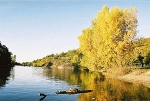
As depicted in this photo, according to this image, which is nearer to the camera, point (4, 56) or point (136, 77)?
point (136, 77)

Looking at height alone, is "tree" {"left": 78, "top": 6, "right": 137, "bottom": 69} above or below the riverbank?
above

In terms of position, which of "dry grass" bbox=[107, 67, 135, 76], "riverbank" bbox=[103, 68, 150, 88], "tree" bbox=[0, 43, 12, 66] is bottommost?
"riverbank" bbox=[103, 68, 150, 88]

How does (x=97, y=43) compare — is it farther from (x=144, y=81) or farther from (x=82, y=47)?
(x=144, y=81)

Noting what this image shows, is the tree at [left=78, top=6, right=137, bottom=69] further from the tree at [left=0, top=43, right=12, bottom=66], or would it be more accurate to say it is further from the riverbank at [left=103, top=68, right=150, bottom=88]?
the tree at [left=0, top=43, right=12, bottom=66]

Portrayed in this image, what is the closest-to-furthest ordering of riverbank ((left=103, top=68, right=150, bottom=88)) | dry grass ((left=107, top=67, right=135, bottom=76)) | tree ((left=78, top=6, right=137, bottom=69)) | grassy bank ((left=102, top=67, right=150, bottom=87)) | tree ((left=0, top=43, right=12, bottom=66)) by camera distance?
riverbank ((left=103, top=68, right=150, bottom=88)) → grassy bank ((left=102, top=67, right=150, bottom=87)) → tree ((left=78, top=6, right=137, bottom=69)) → dry grass ((left=107, top=67, right=135, bottom=76)) → tree ((left=0, top=43, right=12, bottom=66))

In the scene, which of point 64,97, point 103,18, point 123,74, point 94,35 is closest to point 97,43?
point 94,35

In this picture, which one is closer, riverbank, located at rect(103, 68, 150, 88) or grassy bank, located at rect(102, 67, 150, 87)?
riverbank, located at rect(103, 68, 150, 88)

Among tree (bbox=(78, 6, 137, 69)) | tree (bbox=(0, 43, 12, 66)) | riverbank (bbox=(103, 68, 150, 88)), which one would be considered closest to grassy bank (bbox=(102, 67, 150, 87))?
riverbank (bbox=(103, 68, 150, 88))

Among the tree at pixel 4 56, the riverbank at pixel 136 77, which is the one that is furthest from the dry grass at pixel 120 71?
the tree at pixel 4 56

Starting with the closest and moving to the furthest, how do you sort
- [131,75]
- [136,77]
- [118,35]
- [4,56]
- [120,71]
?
[136,77] < [131,75] < [118,35] < [120,71] < [4,56]

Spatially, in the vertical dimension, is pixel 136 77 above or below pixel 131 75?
below

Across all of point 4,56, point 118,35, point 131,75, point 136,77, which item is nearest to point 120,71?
point 131,75

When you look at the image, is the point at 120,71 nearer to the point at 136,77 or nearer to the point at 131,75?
the point at 131,75

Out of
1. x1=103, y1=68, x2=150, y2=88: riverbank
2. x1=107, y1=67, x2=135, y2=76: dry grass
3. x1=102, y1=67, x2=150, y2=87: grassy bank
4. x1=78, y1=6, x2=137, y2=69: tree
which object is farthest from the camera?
x1=107, y1=67, x2=135, y2=76: dry grass
